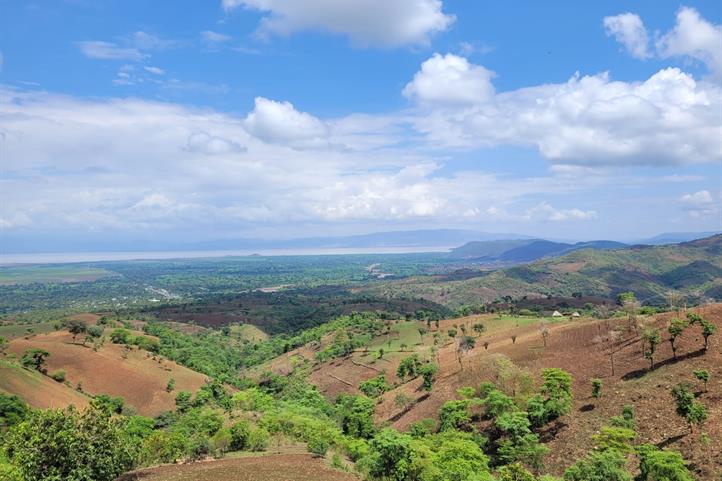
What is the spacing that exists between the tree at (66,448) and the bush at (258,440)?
76.1 ft

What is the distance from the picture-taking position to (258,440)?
52375 mm

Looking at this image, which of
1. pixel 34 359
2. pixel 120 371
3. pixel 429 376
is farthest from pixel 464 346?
pixel 34 359

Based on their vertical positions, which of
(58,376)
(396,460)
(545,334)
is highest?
(396,460)

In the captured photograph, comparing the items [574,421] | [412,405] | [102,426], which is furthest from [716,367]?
[102,426]

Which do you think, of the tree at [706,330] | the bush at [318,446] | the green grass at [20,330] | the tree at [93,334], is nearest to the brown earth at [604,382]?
the tree at [706,330]

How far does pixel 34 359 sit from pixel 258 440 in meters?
79.1

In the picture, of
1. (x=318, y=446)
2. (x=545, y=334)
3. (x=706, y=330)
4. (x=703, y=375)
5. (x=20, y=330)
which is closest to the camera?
(x=318, y=446)

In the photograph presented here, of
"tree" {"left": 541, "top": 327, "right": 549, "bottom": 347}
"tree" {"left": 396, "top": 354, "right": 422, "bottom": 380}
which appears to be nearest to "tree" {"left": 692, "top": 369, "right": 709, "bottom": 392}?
"tree" {"left": 541, "top": 327, "right": 549, "bottom": 347}

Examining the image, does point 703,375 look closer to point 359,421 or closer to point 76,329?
point 359,421

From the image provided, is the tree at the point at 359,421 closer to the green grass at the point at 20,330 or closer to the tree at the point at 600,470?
the tree at the point at 600,470

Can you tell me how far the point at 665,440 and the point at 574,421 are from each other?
10547 millimetres

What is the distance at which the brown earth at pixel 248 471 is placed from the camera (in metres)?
38.7

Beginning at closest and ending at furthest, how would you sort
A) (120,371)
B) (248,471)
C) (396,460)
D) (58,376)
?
(396,460) → (248,471) → (58,376) → (120,371)

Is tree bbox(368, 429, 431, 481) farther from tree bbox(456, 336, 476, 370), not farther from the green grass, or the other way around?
the green grass
